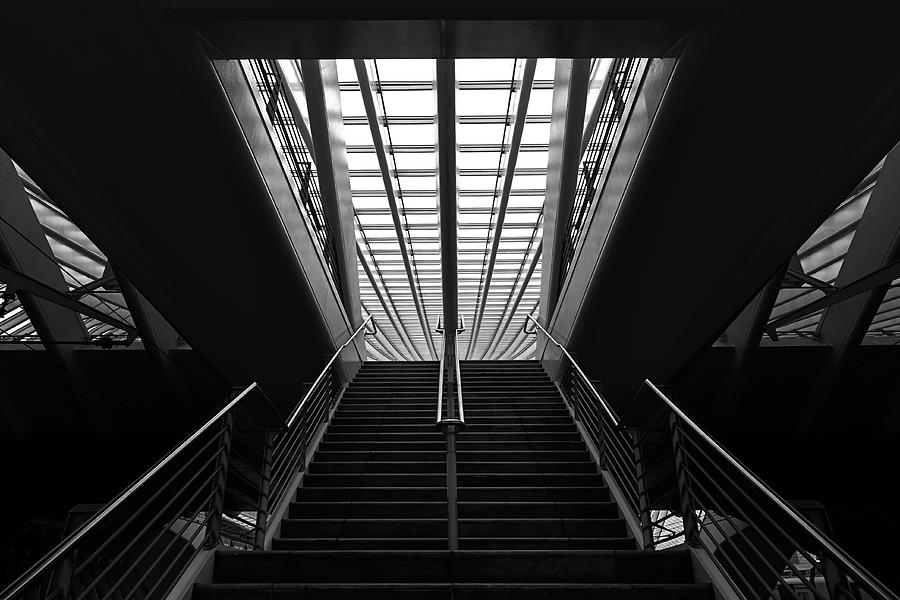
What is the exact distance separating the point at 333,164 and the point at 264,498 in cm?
564

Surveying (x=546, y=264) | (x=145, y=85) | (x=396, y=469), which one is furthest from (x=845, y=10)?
(x=546, y=264)

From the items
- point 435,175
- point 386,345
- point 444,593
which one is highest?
point 386,345

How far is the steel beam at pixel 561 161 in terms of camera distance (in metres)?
7.59

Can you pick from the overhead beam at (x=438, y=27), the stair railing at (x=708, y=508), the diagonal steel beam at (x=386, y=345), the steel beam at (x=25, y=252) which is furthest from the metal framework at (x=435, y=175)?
the stair railing at (x=708, y=508)

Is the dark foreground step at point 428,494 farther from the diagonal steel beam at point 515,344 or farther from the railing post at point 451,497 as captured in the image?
the diagonal steel beam at point 515,344

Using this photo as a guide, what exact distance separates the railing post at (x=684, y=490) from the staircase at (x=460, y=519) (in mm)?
108

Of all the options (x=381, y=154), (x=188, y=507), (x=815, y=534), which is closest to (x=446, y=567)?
(x=815, y=534)

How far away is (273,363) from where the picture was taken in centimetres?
644

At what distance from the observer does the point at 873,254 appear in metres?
5.04

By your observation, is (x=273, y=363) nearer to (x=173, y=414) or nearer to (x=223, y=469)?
(x=173, y=414)

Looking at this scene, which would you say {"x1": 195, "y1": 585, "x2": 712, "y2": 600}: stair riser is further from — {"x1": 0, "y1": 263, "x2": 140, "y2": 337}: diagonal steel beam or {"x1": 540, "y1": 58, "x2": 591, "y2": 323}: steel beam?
{"x1": 540, "y1": 58, "x2": 591, "y2": 323}: steel beam

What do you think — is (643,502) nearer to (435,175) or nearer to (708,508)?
(708,508)

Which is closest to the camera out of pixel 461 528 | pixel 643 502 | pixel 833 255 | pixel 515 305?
pixel 643 502

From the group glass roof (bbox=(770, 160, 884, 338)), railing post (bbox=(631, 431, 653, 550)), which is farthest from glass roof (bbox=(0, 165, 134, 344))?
glass roof (bbox=(770, 160, 884, 338))
